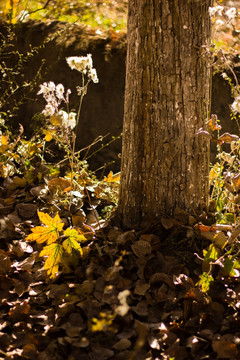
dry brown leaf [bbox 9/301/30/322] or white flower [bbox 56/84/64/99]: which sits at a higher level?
white flower [bbox 56/84/64/99]

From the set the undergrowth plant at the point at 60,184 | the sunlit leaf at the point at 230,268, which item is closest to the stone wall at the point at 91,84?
the undergrowth plant at the point at 60,184

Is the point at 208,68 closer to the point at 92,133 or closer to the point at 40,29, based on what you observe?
the point at 92,133

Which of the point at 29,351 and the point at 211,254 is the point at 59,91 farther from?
the point at 29,351

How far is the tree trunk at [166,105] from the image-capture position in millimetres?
2654

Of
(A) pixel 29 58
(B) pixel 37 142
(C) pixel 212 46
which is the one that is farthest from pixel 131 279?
(A) pixel 29 58

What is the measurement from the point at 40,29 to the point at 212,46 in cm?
226

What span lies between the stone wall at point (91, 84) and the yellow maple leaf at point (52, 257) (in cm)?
155

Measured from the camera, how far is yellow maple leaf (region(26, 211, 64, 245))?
252 centimetres

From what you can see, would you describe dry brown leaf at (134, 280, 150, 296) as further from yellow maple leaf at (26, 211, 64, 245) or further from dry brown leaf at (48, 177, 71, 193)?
dry brown leaf at (48, 177, 71, 193)

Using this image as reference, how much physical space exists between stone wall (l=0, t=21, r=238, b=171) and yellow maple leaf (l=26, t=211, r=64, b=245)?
58.7 inches

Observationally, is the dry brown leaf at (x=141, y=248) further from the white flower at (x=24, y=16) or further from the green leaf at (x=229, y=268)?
the white flower at (x=24, y=16)

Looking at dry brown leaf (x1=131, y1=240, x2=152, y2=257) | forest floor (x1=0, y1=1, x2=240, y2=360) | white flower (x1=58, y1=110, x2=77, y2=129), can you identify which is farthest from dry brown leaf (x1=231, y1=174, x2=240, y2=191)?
white flower (x1=58, y1=110, x2=77, y2=129)

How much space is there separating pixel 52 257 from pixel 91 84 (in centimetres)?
205

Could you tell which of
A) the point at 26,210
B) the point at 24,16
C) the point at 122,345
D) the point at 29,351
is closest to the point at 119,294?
the point at 122,345
